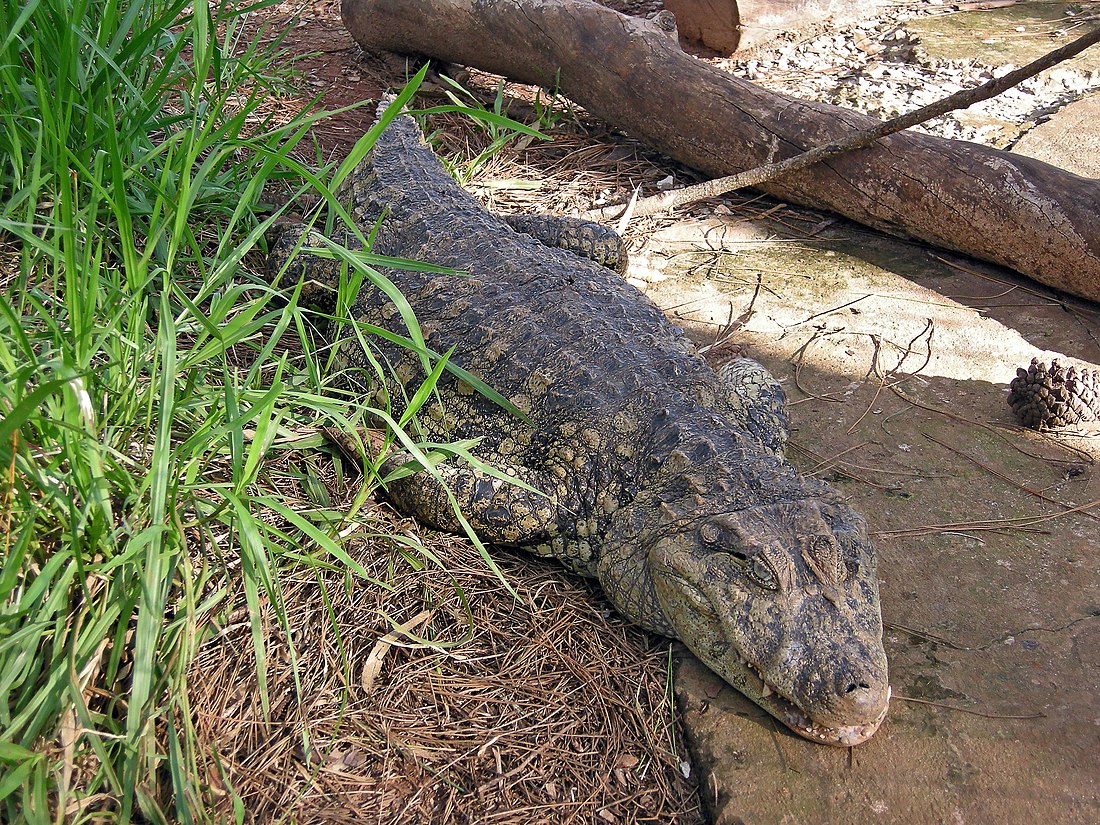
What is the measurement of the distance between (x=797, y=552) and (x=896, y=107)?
427 cm

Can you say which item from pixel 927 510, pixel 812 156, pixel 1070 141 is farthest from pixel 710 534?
pixel 1070 141

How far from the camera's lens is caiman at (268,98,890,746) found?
2275mm

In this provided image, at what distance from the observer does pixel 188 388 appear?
2275 millimetres

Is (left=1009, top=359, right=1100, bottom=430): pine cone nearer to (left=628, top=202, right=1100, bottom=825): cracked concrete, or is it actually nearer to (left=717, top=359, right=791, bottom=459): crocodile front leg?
(left=628, top=202, right=1100, bottom=825): cracked concrete

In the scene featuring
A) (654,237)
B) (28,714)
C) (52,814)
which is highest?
(28,714)

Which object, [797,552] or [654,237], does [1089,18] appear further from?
[797,552]

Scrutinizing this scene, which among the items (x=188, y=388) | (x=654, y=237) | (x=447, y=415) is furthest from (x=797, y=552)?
(x=654, y=237)

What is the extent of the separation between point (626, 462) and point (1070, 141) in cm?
395

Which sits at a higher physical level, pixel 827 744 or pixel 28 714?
pixel 28 714

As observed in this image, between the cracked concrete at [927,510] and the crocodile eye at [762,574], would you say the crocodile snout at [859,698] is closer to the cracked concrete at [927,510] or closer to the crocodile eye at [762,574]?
the cracked concrete at [927,510]

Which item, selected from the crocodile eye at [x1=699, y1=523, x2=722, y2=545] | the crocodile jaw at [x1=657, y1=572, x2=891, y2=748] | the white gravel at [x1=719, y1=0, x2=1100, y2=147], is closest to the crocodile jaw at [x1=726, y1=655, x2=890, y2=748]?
the crocodile jaw at [x1=657, y1=572, x2=891, y2=748]

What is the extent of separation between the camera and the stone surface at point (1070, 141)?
4793 mm

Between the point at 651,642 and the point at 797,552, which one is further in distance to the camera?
the point at 651,642

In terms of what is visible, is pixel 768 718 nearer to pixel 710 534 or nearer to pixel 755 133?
pixel 710 534
